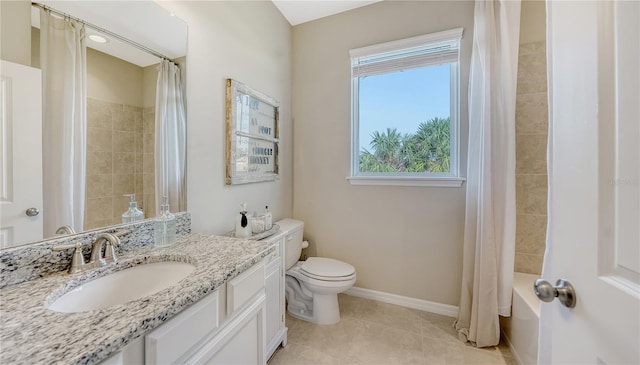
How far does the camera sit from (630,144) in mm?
453

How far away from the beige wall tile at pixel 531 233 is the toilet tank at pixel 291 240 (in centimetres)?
169

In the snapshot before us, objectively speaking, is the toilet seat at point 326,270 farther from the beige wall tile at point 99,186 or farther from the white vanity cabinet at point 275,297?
the beige wall tile at point 99,186

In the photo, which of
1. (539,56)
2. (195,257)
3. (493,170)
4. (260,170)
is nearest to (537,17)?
(539,56)

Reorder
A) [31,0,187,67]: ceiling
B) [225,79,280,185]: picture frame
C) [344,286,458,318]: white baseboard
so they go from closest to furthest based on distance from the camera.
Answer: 1. [31,0,187,67]: ceiling
2. [225,79,280,185]: picture frame
3. [344,286,458,318]: white baseboard

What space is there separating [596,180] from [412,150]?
1.69m

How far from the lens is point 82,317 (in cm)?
58

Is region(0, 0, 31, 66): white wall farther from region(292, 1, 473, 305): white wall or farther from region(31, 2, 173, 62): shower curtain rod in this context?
region(292, 1, 473, 305): white wall

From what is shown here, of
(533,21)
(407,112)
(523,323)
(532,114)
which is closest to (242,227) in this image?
(407,112)

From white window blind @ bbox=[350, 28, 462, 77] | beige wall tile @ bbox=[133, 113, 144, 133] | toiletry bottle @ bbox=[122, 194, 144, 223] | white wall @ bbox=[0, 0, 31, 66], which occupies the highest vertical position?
white window blind @ bbox=[350, 28, 462, 77]

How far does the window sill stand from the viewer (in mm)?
1963

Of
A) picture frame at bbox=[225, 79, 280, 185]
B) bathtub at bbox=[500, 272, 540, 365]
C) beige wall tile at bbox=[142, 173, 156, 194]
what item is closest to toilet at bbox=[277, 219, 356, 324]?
picture frame at bbox=[225, 79, 280, 185]

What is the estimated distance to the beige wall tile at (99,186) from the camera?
39.0 inches

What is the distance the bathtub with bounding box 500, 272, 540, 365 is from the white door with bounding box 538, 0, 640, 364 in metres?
0.99

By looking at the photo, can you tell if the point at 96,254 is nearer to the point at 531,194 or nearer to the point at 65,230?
the point at 65,230
